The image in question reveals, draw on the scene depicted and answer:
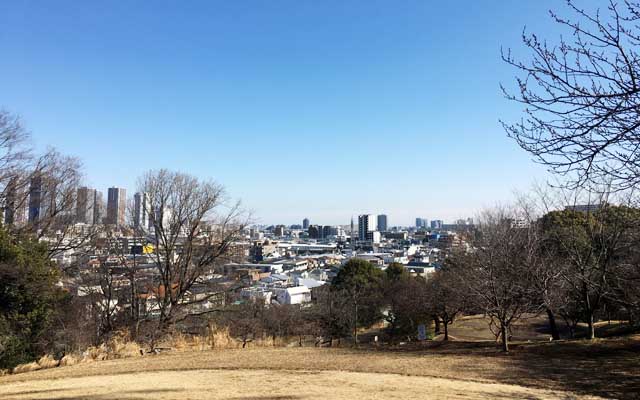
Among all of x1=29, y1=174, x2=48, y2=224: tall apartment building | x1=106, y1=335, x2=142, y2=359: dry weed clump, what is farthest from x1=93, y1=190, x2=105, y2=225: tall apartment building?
x1=106, y1=335, x2=142, y2=359: dry weed clump

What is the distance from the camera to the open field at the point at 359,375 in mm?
7848

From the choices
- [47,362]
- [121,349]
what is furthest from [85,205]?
[47,362]

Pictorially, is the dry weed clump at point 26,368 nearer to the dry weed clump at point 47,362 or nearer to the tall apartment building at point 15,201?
the dry weed clump at point 47,362

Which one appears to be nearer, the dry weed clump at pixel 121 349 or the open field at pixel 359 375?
the open field at pixel 359 375

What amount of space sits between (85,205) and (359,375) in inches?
702

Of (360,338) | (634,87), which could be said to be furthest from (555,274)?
(360,338)

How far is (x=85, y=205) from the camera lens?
21469 mm

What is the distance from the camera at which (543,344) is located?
43.0 ft

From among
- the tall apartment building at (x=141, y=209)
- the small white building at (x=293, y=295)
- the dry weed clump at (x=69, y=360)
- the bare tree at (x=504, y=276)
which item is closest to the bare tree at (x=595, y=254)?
the bare tree at (x=504, y=276)

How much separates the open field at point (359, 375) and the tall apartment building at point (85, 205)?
1085 cm

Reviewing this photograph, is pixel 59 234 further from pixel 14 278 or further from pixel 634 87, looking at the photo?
pixel 634 87

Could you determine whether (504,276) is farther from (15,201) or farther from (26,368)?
(15,201)

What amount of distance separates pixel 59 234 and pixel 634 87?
2261 centimetres

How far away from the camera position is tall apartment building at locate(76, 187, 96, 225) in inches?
827
